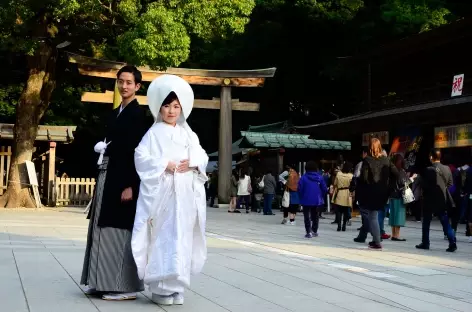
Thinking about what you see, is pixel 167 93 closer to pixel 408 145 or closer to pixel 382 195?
pixel 382 195

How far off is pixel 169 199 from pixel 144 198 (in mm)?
215

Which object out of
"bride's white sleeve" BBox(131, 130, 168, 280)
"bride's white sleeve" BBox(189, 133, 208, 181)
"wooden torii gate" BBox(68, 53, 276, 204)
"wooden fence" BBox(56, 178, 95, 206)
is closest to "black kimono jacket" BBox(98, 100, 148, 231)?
"bride's white sleeve" BBox(131, 130, 168, 280)

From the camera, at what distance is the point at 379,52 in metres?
24.7

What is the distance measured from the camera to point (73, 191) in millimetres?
26016

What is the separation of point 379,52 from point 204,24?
24.4 ft

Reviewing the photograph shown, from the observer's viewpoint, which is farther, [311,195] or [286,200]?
[286,200]

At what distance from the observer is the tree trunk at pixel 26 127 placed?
22.2 meters

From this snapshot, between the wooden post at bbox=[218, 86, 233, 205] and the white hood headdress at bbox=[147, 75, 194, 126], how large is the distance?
1995cm

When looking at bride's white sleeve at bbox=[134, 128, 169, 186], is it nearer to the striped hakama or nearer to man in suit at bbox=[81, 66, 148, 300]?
man in suit at bbox=[81, 66, 148, 300]

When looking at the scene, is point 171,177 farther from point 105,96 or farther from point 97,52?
point 97,52

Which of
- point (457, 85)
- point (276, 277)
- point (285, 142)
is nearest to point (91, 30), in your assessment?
point (285, 142)

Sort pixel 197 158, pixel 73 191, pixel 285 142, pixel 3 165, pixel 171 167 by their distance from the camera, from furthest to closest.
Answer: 1. pixel 285 142
2. pixel 73 191
3. pixel 3 165
4. pixel 197 158
5. pixel 171 167

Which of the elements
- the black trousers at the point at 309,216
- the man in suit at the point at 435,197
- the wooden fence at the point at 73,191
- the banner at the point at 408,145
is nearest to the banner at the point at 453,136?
the banner at the point at 408,145

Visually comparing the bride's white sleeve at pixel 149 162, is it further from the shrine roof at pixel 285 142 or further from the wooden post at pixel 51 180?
the shrine roof at pixel 285 142
